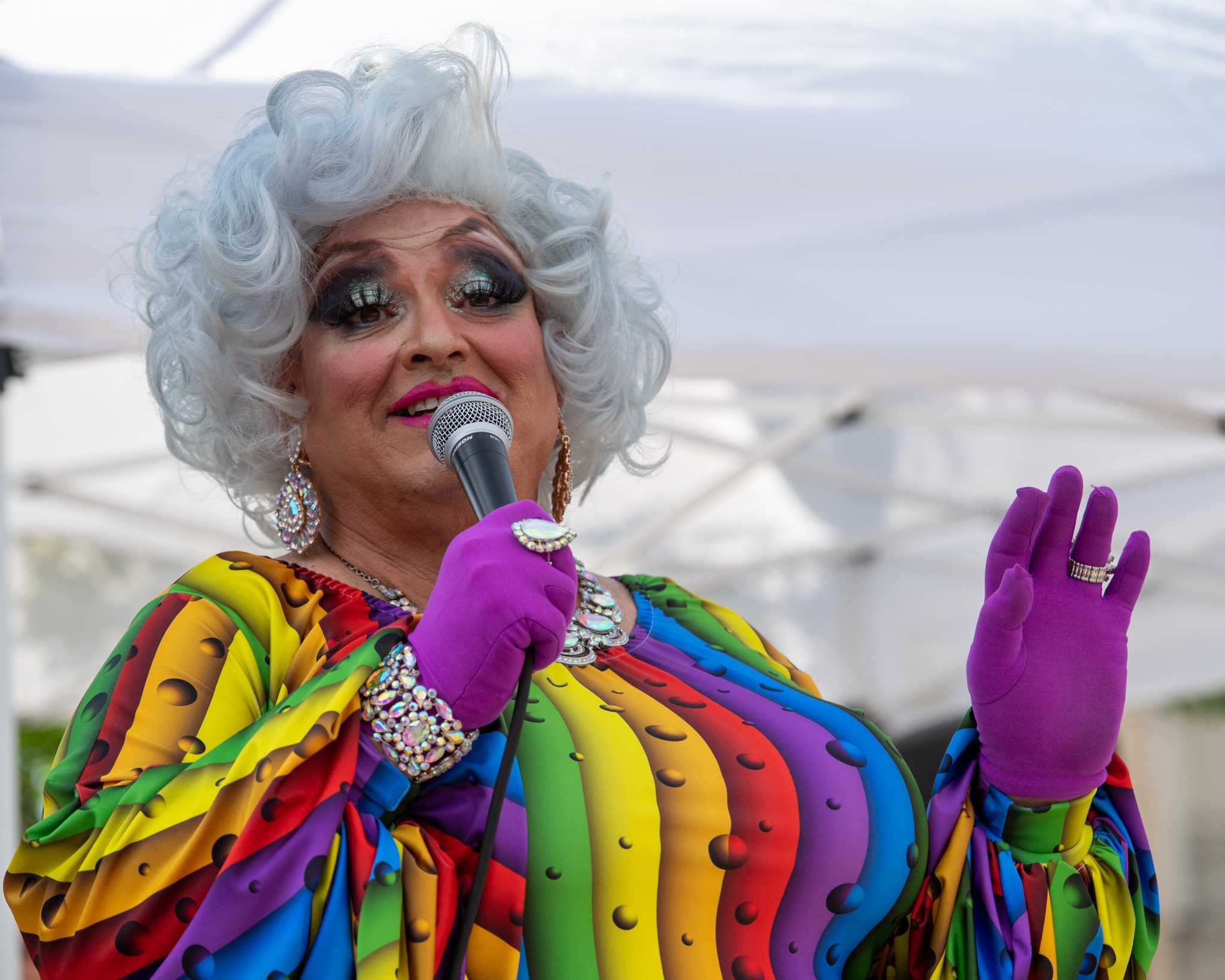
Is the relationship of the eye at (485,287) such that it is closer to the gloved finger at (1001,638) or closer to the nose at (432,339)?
the nose at (432,339)

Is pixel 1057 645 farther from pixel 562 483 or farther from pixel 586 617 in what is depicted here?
pixel 562 483

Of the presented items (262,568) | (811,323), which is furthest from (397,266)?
(811,323)

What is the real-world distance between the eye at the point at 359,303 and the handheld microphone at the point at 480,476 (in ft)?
0.55

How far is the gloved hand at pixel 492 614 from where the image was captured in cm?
131

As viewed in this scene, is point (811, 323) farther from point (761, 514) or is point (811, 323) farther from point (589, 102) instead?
point (761, 514)

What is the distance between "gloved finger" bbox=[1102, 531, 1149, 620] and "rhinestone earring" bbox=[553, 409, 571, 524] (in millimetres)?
694

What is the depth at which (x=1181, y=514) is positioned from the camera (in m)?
5.44

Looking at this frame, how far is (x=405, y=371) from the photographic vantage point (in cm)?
169

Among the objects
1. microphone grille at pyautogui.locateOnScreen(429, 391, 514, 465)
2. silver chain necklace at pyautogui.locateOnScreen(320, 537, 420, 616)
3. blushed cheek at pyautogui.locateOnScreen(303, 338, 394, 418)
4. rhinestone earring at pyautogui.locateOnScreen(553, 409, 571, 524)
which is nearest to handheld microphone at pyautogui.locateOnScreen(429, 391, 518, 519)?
microphone grille at pyautogui.locateOnScreen(429, 391, 514, 465)

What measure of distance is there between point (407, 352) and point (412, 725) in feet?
1.59

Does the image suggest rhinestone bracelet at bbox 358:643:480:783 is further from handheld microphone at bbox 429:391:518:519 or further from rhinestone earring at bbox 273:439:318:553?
rhinestone earring at bbox 273:439:318:553

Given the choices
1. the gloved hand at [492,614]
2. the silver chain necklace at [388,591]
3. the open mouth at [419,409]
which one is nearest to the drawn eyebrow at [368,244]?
the open mouth at [419,409]

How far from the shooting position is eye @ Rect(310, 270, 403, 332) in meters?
1.74

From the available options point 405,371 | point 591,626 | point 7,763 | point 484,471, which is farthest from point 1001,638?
point 7,763
